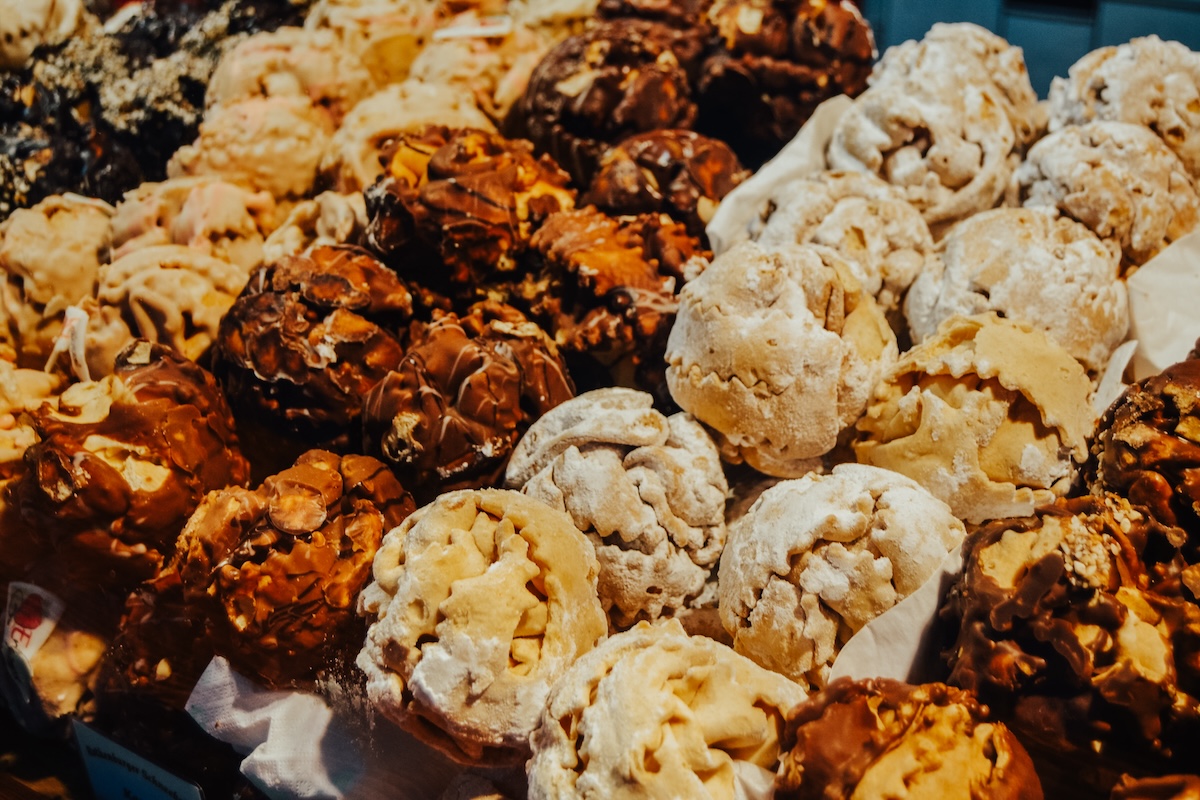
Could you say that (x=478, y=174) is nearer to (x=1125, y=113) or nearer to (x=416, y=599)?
(x=416, y=599)

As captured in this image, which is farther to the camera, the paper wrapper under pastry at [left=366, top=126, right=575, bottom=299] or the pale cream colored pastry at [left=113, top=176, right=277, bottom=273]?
the pale cream colored pastry at [left=113, top=176, right=277, bottom=273]

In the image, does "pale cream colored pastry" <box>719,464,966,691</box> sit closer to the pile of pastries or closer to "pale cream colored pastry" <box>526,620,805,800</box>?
the pile of pastries

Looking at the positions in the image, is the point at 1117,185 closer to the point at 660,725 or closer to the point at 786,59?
the point at 786,59

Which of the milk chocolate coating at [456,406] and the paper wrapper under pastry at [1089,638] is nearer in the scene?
the paper wrapper under pastry at [1089,638]

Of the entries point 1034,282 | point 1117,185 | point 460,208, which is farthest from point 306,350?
point 1117,185

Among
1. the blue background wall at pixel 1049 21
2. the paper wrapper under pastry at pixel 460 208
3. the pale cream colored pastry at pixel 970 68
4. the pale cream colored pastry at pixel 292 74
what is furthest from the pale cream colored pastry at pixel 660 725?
the blue background wall at pixel 1049 21

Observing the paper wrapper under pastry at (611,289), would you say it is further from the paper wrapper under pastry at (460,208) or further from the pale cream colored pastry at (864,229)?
the pale cream colored pastry at (864,229)

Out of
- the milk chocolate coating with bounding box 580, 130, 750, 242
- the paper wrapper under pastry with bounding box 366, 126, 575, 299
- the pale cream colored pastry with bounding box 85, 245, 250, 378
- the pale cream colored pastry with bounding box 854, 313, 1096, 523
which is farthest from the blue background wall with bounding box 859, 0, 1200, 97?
the pale cream colored pastry with bounding box 85, 245, 250, 378
